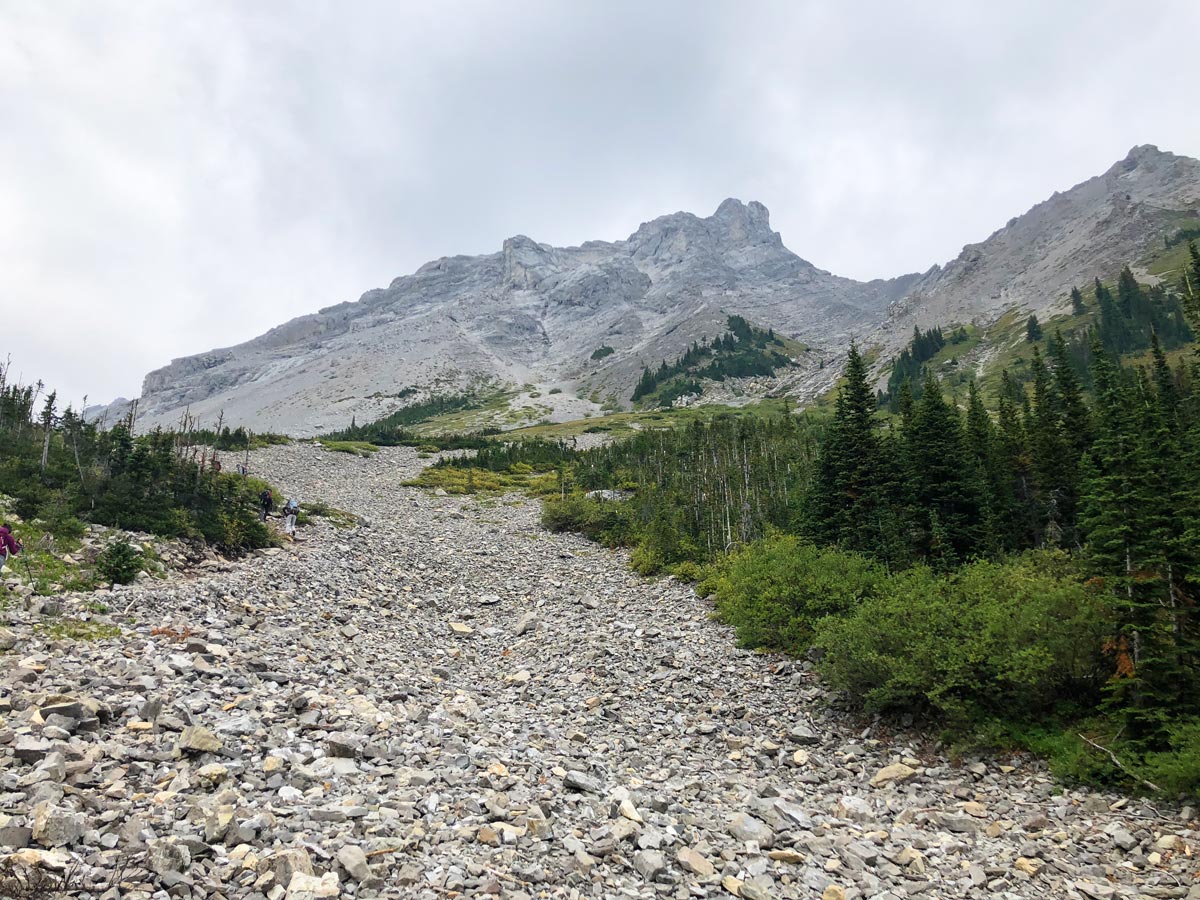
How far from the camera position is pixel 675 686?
719 inches

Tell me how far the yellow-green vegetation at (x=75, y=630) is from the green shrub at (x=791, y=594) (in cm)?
1830

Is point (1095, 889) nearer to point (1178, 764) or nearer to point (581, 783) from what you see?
point (1178, 764)

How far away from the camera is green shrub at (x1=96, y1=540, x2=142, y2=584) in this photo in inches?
758

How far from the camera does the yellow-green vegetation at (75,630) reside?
14218mm

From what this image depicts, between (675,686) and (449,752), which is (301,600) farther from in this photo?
(675,686)

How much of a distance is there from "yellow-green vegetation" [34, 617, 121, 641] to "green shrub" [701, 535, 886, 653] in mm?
18304

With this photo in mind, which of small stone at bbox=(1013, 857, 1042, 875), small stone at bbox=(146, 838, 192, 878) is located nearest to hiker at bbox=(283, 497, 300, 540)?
small stone at bbox=(146, 838, 192, 878)

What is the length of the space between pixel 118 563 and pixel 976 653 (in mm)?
25265

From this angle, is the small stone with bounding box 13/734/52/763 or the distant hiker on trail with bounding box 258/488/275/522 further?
the distant hiker on trail with bounding box 258/488/275/522

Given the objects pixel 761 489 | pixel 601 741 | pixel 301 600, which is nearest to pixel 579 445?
pixel 761 489

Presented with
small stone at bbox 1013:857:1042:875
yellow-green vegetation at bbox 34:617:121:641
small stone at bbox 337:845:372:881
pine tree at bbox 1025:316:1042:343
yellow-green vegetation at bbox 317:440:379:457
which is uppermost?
pine tree at bbox 1025:316:1042:343

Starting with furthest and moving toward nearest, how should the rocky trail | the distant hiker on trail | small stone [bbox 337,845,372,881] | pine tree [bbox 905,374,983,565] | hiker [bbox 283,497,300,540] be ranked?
the distant hiker on trail < hiker [bbox 283,497,300,540] < pine tree [bbox 905,374,983,565] < the rocky trail < small stone [bbox 337,845,372,881]

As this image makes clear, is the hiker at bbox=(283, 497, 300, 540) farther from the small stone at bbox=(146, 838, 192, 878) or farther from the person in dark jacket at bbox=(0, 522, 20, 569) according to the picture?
the small stone at bbox=(146, 838, 192, 878)

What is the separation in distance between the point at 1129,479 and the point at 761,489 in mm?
36517
